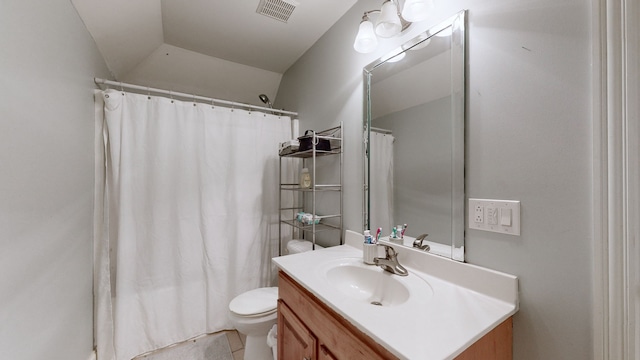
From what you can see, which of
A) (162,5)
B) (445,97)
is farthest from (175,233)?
(445,97)

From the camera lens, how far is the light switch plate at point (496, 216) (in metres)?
0.78

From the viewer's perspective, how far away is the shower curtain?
1.55 metres

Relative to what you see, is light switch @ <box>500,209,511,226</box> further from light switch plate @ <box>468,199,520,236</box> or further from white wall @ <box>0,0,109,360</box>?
white wall @ <box>0,0,109,360</box>

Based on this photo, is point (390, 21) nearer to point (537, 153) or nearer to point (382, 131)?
point (382, 131)

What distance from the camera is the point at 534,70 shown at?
2.46ft

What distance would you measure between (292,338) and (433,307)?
66 centimetres

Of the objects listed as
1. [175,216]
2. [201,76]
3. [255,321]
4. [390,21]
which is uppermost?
[201,76]

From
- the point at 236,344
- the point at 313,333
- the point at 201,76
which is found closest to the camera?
the point at 313,333

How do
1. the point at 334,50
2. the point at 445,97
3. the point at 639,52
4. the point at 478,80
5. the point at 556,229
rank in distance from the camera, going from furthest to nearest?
the point at 334,50, the point at 445,97, the point at 478,80, the point at 556,229, the point at 639,52

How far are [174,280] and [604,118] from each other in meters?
2.40

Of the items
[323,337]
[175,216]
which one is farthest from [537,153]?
[175,216]

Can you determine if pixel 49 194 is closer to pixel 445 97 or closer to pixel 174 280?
pixel 174 280

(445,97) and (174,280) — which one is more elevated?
(445,97)

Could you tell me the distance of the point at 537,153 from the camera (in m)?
0.74
